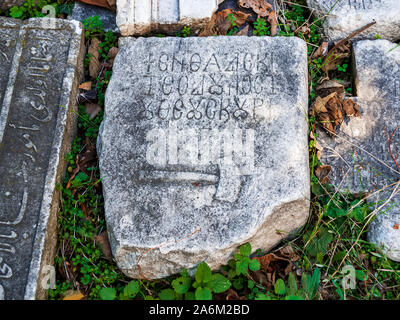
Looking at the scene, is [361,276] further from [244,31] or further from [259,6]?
[259,6]

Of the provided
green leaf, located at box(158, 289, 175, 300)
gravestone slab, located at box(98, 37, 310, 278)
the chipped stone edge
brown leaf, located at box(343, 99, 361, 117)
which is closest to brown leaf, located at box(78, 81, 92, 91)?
the chipped stone edge

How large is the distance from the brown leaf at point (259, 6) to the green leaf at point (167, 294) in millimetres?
2308

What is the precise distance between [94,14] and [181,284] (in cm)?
238

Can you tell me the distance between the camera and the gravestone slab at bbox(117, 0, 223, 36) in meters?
3.27

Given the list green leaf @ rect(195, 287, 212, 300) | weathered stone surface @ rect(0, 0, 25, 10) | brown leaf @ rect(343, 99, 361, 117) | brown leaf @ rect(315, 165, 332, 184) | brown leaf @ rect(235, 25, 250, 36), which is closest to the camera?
green leaf @ rect(195, 287, 212, 300)

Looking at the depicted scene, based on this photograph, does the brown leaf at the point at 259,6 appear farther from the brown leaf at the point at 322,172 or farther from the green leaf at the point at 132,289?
the green leaf at the point at 132,289

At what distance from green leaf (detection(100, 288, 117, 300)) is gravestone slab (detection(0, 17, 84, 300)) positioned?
37 centimetres

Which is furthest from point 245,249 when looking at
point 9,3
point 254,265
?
point 9,3

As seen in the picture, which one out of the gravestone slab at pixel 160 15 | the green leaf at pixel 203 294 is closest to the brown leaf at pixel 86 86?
the gravestone slab at pixel 160 15

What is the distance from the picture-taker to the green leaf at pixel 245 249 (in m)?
2.56

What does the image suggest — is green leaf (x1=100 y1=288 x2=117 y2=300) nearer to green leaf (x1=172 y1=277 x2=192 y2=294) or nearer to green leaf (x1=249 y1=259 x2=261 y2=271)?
green leaf (x1=172 y1=277 x2=192 y2=294)

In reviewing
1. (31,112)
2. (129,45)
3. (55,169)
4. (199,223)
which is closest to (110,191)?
(55,169)

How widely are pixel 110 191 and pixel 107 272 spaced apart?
0.52m

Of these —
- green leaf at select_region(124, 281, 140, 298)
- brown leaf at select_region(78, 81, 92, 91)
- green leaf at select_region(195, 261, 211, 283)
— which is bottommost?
green leaf at select_region(124, 281, 140, 298)
